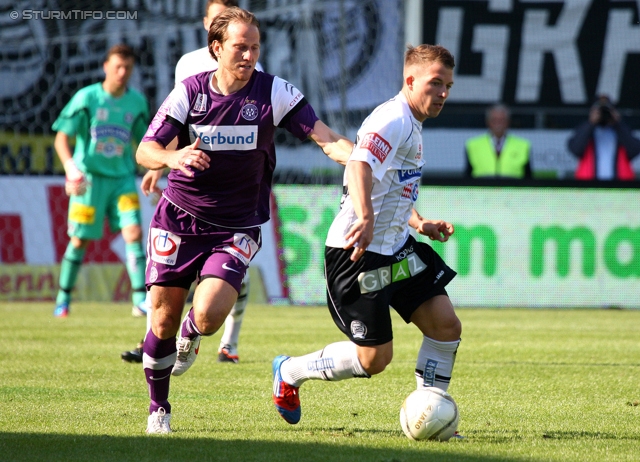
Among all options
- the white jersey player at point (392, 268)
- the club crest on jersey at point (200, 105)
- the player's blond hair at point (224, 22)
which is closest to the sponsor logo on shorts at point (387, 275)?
the white jersey player at point (392, 268)

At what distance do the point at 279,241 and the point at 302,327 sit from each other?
10.7 ft

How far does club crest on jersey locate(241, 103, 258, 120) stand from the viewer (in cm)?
522

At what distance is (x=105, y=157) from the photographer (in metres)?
10.9

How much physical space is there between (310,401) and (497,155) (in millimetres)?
9073

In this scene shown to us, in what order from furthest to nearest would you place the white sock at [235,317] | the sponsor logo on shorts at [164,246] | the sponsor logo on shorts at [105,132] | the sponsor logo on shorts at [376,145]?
1. the sponsor logo on shorts at [105,132]
2. the white sock at [235,317]
3. the sponsor logo on shorts at [164,246]
4. the sponsor logo on shorts at [376,145]

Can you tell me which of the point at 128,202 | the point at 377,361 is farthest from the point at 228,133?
the point at 128,202

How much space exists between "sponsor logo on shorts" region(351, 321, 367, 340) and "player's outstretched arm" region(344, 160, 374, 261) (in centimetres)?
42

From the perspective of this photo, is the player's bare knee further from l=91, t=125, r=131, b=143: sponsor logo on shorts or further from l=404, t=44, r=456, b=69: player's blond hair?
l=91, t=125, r=131, b=143: sponsor logo on shorts

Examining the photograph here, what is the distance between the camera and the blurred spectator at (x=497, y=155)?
14.5 m

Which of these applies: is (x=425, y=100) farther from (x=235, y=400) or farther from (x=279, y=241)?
(x=279, y=241)

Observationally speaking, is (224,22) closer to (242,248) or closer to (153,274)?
(242,248)

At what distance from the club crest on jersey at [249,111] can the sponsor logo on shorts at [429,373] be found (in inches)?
60.3

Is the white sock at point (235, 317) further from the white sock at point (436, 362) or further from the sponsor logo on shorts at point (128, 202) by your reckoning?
the sponsor logo on shorts at point (128, 202)

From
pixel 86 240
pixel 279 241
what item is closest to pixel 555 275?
pixel 279 241
